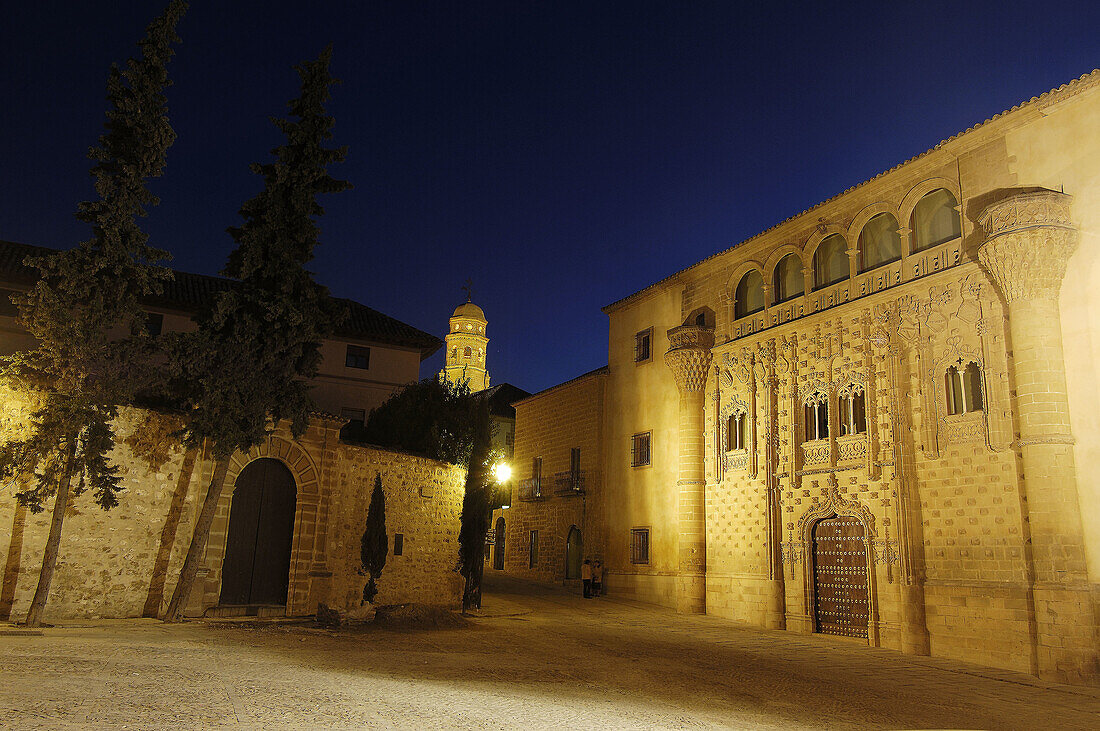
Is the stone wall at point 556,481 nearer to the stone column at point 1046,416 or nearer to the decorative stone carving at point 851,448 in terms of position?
the decorative stone carving at point 851,448

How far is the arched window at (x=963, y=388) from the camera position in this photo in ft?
49.8

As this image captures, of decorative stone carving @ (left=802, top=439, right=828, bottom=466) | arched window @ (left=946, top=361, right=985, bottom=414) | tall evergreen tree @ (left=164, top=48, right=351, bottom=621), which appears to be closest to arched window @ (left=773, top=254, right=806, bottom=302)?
decorative stone carving @ (left=802, top=439, right=828, bottom=466)

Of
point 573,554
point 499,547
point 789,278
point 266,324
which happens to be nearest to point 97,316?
point 266,324

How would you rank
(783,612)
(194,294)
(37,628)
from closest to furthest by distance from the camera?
(37,628), (783,612), (194,294)

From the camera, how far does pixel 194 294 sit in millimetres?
28203

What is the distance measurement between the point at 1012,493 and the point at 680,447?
10.0 metres

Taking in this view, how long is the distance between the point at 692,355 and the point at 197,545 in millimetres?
14552

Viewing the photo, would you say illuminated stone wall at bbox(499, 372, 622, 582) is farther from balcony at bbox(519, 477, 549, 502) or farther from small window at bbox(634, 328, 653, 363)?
small window at bbox(634, 328, 653, 363)

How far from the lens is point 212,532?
14.2m

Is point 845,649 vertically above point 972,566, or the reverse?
point 972,566

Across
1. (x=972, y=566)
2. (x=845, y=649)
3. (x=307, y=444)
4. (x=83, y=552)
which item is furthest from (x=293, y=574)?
(x=972, y=566)

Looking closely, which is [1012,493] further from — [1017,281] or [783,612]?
[783,612]

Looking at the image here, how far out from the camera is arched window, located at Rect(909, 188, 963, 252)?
642 inches

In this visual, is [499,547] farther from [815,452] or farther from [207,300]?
[815,452]
